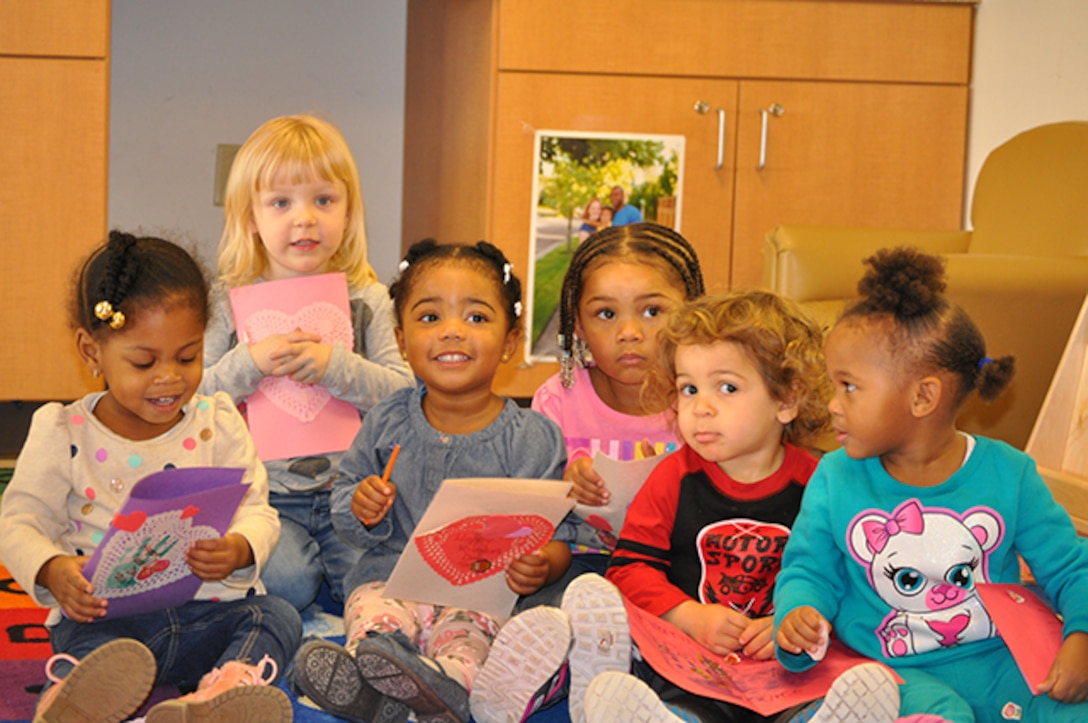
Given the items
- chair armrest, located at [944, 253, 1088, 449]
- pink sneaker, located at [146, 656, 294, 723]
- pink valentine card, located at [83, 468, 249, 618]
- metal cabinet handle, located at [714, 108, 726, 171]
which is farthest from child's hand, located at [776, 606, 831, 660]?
metal cabinet handle, located at [714, 108, 726, 171]

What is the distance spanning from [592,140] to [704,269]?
0.49 meters

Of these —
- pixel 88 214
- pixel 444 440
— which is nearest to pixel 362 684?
pixel 444 440

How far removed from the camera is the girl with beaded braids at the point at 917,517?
1.13 m

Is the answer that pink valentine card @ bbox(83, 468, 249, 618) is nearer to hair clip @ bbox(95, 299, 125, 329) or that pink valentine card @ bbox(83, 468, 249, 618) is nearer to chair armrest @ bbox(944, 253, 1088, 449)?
hair clip @ bbox(95, 299, 125, 329)

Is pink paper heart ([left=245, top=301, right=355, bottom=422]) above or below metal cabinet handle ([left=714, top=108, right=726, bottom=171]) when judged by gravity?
below

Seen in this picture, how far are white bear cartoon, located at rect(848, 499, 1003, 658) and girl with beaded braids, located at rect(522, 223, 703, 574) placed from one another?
1.38 feet

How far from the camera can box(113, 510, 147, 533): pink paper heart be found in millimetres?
1159

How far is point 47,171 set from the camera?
2.68 m

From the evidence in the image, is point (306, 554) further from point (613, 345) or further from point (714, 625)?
point (714, 625)

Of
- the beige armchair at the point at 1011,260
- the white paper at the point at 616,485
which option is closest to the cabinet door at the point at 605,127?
the beige armchair at the point at 1011,260

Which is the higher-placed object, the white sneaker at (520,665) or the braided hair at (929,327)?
the braided hair at (929,327)

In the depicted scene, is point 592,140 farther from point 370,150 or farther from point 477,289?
point 477,289

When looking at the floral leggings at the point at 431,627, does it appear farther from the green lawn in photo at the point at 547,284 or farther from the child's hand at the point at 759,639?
the green lawn in photo at the point at 547,284

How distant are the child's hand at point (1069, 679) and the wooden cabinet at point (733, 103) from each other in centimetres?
202
